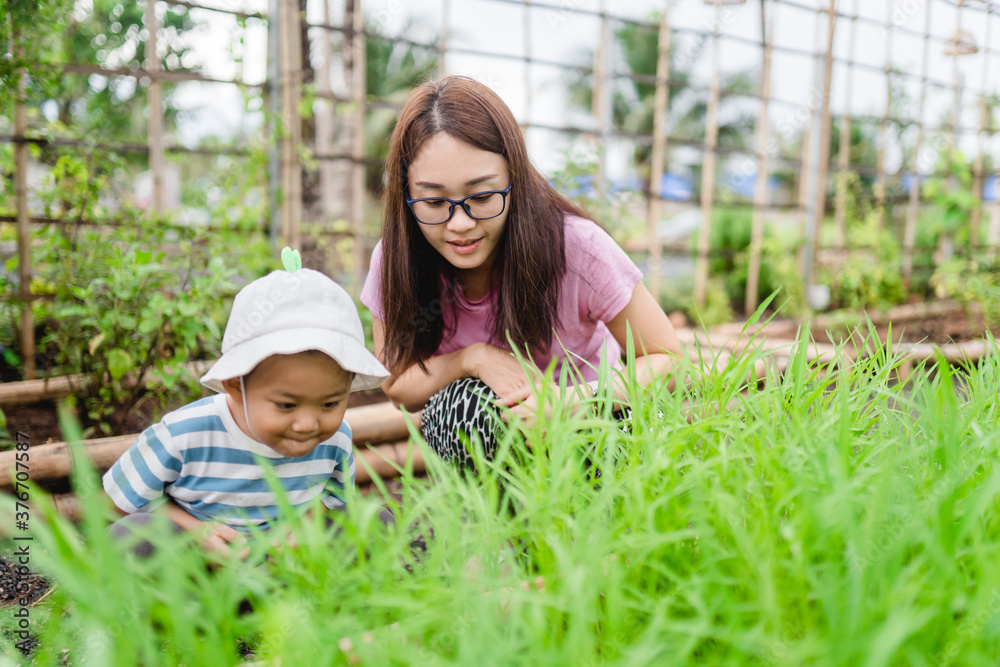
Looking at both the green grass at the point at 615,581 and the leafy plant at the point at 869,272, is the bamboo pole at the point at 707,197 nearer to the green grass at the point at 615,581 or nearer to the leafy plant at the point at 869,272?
the leafy plant at the point at 869,272

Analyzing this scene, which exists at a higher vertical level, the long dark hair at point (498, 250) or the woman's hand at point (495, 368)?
the long dark hair at point (498, 250)

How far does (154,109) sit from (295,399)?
98.7 inches

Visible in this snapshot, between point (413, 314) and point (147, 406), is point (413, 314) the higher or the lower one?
the higher one

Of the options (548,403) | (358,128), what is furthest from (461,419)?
(358,128)

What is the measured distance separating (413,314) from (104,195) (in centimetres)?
190

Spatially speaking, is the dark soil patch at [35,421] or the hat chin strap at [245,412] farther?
the dark soil patch at [35,421]

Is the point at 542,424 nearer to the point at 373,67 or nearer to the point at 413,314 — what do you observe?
the point at 413,314

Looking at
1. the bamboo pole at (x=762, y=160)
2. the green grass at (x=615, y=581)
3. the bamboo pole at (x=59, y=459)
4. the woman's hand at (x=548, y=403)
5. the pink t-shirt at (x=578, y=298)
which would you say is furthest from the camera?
the bamboo pole at (x=762, y=160)

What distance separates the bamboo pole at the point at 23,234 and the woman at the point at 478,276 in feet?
4.98

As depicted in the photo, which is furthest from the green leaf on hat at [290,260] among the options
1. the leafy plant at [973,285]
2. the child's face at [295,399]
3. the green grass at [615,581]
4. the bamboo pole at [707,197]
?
the leafy plant at [973,285]

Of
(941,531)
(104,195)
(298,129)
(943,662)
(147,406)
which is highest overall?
(298,129)

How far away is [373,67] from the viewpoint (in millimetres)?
19109

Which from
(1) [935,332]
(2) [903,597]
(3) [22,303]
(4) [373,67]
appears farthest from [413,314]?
(4) [373,67]

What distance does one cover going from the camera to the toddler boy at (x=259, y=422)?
1.34m
